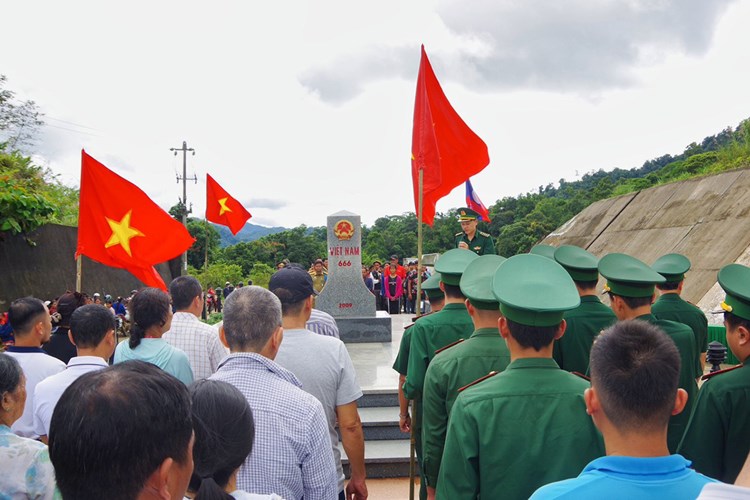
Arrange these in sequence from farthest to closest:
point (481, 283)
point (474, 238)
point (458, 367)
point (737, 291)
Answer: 1. point (474, 238)
2. point (481, 283)
3. point (458, 367)
4. point (737, 291)

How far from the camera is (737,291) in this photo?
244cm

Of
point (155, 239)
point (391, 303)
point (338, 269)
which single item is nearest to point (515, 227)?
point (391, 303)

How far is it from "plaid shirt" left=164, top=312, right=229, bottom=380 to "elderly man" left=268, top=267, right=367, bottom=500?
3.50 ft

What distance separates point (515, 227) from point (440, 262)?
A: 29.0m

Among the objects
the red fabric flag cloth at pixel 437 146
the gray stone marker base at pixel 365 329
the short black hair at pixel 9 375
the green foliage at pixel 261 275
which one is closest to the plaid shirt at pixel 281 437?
the short black hair at pixel 9 375

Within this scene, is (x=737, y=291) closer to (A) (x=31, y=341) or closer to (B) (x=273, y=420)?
(B) (x=273, y=420)

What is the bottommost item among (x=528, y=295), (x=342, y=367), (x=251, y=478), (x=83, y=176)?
(x=251, y=478)

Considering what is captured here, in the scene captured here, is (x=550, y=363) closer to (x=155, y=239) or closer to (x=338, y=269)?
(x=155, y=239)

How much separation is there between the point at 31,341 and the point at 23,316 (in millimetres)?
157

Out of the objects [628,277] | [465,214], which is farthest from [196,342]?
[465,214]

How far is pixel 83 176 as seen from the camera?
5762 mm

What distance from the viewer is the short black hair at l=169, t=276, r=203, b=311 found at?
3.80m

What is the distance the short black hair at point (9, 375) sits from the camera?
2148 mm

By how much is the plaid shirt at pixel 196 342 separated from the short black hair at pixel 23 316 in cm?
77
